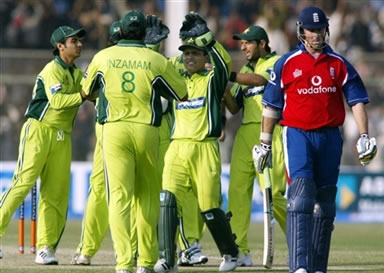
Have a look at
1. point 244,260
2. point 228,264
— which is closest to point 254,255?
point 244,260

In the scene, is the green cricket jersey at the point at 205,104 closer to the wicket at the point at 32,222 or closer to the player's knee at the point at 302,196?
the player's knee at the point at 302,196

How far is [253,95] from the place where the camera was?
1284 cm

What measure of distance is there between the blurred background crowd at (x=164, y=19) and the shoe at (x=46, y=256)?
9.38m

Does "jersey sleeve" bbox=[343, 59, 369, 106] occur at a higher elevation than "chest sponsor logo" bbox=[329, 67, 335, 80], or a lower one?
lower

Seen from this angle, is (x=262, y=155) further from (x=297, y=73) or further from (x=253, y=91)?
(x=253, y=91)

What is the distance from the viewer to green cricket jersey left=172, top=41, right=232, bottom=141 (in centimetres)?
1169

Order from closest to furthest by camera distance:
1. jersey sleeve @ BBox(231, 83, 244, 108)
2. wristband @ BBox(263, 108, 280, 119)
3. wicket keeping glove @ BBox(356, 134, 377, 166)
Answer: wicket keeping glove @ BBox(356, 134, 377, 166) < wristband @ BBox(263, 108, 280, 119) < jersey sleeve @ BBox(231, 83, 244, 108)

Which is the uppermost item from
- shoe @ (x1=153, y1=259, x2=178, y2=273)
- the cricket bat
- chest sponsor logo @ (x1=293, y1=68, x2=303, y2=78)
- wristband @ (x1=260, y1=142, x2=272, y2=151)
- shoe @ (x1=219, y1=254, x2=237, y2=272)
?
chest sponsor logo @ (x1=293, y1=68, x2=303, y2=78)

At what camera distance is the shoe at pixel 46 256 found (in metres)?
12.2

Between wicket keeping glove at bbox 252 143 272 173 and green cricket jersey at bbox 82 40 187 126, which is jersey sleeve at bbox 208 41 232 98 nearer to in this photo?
green cricket jersey at bbox 82 40 187 126

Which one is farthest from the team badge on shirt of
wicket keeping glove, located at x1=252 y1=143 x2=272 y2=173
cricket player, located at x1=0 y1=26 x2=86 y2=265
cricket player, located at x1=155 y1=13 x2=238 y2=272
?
wicket keeping glove, located at x1=252 y1=143 x2=272 y2=173

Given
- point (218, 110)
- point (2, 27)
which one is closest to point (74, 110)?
point (218, 110)

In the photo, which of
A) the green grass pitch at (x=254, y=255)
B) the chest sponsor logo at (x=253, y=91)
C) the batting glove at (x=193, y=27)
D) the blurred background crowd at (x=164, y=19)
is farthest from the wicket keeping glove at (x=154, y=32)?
the blurred background crowd at (x=164, y=19)

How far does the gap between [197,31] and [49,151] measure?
2.21 m
